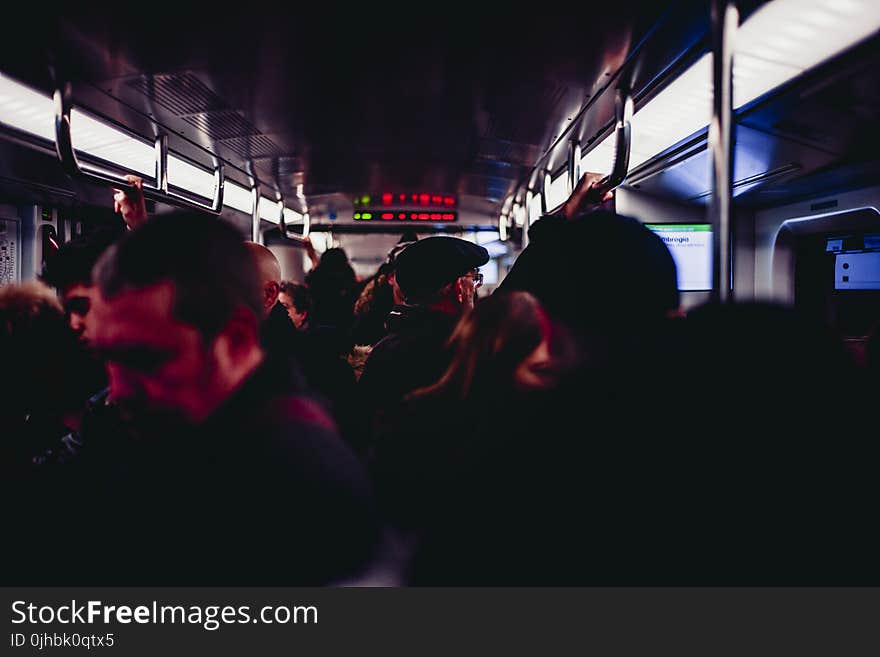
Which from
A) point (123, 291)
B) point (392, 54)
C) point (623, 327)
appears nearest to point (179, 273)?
point (123, 291)

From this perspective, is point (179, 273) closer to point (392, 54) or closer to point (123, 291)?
point (123, 291)

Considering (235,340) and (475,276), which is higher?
(475,276)

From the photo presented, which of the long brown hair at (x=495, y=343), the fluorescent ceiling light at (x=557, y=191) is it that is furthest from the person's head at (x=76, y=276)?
the fluorescent ceiling light at (x=557, y=191)

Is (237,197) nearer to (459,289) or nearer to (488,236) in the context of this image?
(488,236)

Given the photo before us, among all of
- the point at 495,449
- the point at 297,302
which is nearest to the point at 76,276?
the point at 495,449

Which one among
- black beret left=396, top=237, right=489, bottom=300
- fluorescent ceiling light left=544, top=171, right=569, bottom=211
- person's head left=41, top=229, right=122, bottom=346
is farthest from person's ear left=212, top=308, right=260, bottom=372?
fluorescent ceiling light left=544, top=171, right=569, bottom=211

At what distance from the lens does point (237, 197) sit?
707 cm

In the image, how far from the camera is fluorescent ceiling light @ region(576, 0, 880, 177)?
2684mm

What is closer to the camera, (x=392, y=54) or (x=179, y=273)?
(x=179, y=273)

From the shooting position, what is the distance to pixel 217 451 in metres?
1.03

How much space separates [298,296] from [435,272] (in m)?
2.06
